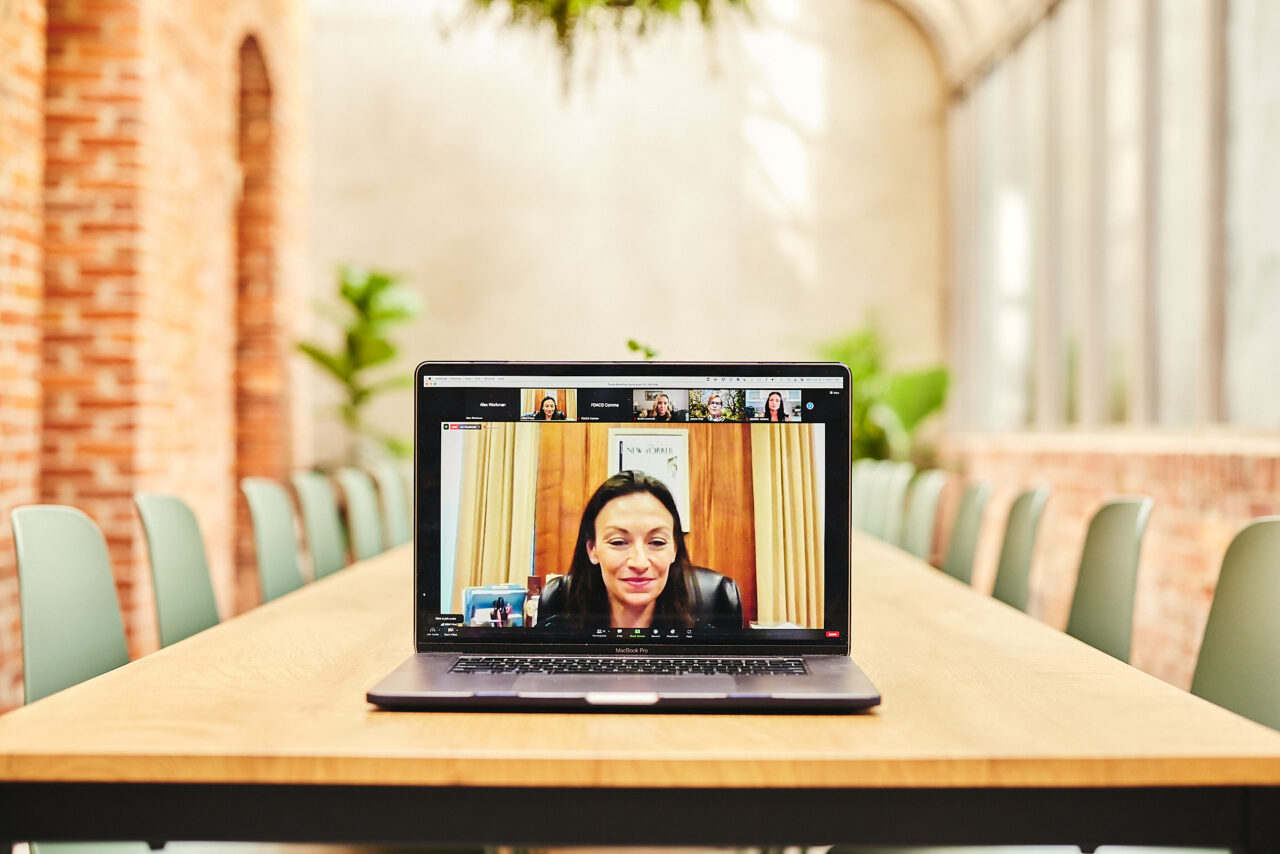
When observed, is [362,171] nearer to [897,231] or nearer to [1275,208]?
[897,231]

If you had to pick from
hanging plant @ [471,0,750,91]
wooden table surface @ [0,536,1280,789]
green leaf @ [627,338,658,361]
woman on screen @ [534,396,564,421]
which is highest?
hanging plant @ [471,0,750,91]

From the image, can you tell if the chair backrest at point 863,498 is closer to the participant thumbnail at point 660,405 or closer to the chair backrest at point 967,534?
the chair backrest at point 967,534

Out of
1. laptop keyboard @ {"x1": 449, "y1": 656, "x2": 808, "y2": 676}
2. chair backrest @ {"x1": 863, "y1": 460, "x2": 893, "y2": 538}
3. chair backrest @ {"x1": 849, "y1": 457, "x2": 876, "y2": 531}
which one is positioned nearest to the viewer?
laptop keyboard @ {"x1": 449, "y1": 656, "x2": 808, "y2": 676}

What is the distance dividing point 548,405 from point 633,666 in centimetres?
34

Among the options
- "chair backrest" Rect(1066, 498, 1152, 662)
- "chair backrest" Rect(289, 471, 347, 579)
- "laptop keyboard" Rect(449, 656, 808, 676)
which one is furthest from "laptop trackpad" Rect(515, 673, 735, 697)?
"chair backrest" Rect(289, 471, 347, 579)

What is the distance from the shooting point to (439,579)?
140 cm

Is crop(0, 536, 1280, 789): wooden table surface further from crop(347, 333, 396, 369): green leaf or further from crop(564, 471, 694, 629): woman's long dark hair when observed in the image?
crop(347, 333, 396, 369): green leaf

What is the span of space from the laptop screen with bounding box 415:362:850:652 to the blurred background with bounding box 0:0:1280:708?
89.9 inches

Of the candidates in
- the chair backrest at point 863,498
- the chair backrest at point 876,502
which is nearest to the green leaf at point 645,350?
the chair backrest at point 876,502

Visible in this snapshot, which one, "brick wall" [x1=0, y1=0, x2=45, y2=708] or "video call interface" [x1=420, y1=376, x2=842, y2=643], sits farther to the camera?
"brick wall" [x1=0, y1=0, x2=45, y2=708]

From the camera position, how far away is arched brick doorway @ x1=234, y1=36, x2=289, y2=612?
613cm

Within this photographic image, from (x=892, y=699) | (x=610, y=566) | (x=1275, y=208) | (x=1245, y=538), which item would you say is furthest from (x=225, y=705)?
(x=1275, y=208)

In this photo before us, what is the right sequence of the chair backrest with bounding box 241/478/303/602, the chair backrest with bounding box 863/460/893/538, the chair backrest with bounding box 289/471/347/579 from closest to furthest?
the chair backrest with bounding box 241/478/303/602 < the chair backrest with bounding box 289/471/347/579 < the chair backrest with bounding box 863/460/893/538

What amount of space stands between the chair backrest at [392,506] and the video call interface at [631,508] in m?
3.10
